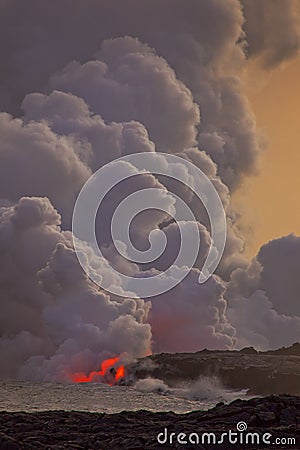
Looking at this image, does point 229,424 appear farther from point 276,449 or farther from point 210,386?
point 210,386

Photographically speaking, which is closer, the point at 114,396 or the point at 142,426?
the point at 142,426

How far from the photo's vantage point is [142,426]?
54750 millimetres

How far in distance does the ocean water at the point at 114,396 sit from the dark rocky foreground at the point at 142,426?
60215mm

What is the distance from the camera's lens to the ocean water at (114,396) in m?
129

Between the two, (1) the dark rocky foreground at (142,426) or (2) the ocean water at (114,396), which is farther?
(2) the ocean water at (114,396)

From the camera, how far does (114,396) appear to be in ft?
507

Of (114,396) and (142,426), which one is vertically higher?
(114,396)

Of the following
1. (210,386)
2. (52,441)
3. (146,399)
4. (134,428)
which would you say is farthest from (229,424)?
(210,386)

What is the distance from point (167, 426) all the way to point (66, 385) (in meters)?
148

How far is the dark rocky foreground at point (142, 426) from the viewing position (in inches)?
1768

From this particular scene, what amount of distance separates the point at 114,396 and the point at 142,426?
4069 inches

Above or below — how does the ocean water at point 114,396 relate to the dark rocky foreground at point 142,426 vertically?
above

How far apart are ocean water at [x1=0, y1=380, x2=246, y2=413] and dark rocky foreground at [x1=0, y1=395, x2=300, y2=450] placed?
6022 cm

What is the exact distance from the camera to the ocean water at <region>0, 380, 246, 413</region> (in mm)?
129125
